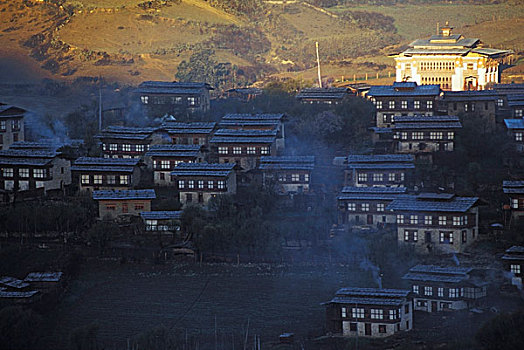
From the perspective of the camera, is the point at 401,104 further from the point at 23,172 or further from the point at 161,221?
the point at 23,172

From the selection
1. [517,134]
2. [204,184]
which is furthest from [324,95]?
[204,184]

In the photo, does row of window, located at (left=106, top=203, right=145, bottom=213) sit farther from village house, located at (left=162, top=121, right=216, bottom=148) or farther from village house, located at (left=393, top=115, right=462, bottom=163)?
village house, located at (left=393, top=115, right=462, bottom=163)

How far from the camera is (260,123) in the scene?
59.8 metres

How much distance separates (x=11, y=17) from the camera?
9069cm

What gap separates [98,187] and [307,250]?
11.2 meters

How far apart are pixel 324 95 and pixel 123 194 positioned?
1648 centimetres

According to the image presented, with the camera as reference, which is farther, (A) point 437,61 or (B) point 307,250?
(A) point 437,61

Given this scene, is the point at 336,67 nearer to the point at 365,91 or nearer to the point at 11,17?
the point at 365,91

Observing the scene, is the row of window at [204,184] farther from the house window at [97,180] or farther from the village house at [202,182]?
the house window at [97,180]

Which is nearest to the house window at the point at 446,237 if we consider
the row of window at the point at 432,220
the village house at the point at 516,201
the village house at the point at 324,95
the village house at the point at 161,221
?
the row of window at the point at 432,220

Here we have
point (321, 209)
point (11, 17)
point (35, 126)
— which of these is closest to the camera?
point (321, 209)

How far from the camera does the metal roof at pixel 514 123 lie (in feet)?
184

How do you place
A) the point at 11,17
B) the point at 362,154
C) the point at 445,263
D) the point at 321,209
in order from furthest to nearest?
the point at 11,17
the point at 362,154
the point at 321,209
the point at 445,263

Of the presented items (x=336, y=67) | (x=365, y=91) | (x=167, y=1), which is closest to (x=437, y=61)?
(x=365, y=91)
